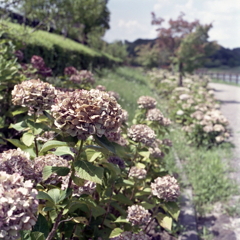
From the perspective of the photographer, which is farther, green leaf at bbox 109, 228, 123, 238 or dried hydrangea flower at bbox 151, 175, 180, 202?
dried hydrangea flower at bbox 151, 175, 180, 202

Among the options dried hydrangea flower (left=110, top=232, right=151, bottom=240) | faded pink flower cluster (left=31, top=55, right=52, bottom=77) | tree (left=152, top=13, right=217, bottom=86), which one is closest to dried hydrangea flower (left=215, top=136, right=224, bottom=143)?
faded pink flower cluster (left=31, top=55, right=52, bottom=77)

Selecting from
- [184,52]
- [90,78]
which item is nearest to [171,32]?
[184,52]

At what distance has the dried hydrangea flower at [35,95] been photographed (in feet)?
5.95

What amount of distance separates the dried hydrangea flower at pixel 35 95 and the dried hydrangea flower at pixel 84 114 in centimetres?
45

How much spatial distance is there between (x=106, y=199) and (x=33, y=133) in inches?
32.7

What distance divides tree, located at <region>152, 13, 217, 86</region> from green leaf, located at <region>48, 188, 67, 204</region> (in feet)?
47.8

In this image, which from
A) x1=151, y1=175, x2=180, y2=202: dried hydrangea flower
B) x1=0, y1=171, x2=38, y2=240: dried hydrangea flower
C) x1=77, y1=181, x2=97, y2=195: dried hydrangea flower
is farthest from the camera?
x1=151, y1=175, x2=180, y2=202: dried hydrangea flower

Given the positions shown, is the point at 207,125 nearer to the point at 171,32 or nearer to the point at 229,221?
the point at 229,221

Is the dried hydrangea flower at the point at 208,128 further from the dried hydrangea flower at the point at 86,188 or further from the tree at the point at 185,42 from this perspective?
the tree at the point at 185,42

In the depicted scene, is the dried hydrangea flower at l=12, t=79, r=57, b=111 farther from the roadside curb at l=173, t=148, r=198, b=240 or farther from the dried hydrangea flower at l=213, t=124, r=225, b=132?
the dried hydrangea flower at l=213, t=124, r=225, b=132

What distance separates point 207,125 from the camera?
22.7 feet

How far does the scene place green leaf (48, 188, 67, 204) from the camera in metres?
1.57

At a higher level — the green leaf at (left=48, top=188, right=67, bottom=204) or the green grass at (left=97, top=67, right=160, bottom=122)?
the green grass at (left=97, top=67, right=160, bottom=122)

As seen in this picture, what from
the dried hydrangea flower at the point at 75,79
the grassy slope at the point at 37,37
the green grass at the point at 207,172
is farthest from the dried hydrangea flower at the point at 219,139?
the grassy slope at the point at 37,37
